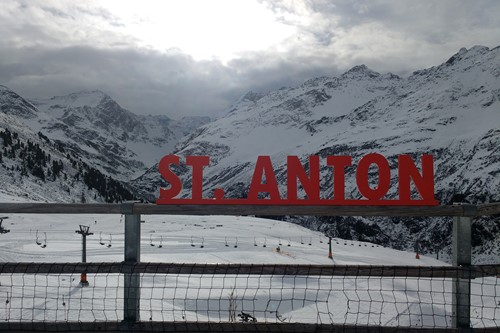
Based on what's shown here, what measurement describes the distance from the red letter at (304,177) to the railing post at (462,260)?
80.7 inches

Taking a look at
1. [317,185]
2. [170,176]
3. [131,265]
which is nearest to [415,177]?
[317,185]

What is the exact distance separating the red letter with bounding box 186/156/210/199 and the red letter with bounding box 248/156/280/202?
2.63 feet

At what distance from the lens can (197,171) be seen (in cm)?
757

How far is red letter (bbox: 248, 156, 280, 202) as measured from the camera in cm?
711

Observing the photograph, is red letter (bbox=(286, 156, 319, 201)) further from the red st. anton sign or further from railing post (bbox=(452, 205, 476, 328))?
railing post (bbox=(452, 205, 476, 328))

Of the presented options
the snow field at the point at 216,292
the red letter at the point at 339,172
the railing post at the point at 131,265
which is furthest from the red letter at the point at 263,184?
the railing post at the point at 131,265

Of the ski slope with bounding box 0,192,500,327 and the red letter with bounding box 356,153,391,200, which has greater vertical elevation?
the red letter with bounding box 356,153,391,200

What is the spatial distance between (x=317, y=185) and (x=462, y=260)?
7.80 feet

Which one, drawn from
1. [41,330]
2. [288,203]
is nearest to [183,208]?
[288,203]

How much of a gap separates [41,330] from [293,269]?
3.25 meters

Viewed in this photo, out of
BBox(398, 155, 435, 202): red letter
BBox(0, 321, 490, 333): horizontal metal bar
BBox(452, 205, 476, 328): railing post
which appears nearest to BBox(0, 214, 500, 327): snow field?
BBox(452, 205, 476, 328): railing post

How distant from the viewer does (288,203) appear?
642cm

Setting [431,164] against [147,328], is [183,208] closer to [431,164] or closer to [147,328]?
[147,328]

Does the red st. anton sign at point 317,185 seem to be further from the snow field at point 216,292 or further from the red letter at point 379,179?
the snow field at point 216,292
